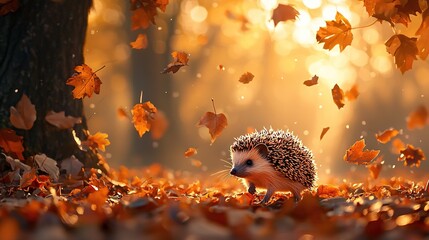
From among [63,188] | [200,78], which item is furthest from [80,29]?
[200,78]

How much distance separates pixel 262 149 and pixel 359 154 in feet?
3.19

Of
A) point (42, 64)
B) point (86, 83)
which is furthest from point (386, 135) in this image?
point (42, 64)

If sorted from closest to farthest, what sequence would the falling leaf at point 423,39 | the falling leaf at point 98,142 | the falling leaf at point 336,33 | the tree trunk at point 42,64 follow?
the falling leaf at point 423,39
the falling leaf at point 336,33
the tree trunk at point 42,64
the falling leaf at point 98,142

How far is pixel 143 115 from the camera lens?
534cm

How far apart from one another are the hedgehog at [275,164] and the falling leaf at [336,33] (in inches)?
56.0

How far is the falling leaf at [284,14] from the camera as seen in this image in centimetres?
481

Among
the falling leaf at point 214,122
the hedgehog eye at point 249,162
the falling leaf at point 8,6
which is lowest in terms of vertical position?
the hedgehog eye at point 249,162

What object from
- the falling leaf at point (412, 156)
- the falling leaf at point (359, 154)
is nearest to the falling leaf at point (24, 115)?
the falling leaf at point (359, 154)

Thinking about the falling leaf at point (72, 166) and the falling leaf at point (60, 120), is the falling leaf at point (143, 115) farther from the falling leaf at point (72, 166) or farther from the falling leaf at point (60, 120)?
the falling leaf at point (72, 166)

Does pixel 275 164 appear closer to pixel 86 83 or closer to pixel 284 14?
pixel 284 14

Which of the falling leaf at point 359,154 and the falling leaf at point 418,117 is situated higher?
the falling leaf at point 359,154

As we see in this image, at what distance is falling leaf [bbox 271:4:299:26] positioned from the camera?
15.8ft

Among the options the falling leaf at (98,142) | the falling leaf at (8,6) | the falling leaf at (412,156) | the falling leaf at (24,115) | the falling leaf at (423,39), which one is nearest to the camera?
the falling leaf at (423,39)

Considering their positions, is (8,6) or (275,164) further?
(8,6)
